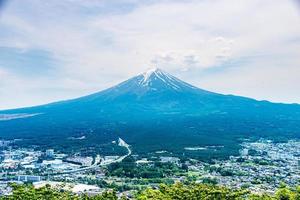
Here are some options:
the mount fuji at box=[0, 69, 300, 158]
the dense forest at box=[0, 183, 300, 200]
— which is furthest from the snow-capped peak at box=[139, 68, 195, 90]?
the dense forest at box=[0, 183, 300, 200]

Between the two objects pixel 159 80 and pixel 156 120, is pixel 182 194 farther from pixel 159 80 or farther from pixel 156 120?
pixel 159 80

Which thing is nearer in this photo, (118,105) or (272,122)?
(272,122)

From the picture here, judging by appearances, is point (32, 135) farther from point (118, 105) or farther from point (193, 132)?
point (118, 105)

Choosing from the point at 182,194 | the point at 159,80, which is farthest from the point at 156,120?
the point at 182,194

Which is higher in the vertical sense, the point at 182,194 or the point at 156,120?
the point at 156,120

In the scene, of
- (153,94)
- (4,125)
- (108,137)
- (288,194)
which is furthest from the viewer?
(153,94)

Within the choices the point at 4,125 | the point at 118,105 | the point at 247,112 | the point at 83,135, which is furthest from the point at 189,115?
the point at 4,125

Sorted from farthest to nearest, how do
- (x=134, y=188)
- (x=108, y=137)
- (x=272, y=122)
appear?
1. (x=272, y=122)
2. (x=108, y=137)
3. (x=134, y=188)

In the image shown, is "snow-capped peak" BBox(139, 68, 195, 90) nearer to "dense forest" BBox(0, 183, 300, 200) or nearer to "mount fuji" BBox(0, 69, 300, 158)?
"mount fuji" BBox(0, 69, 300, 158)

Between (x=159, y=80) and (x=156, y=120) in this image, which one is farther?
(x=159, y=80)
